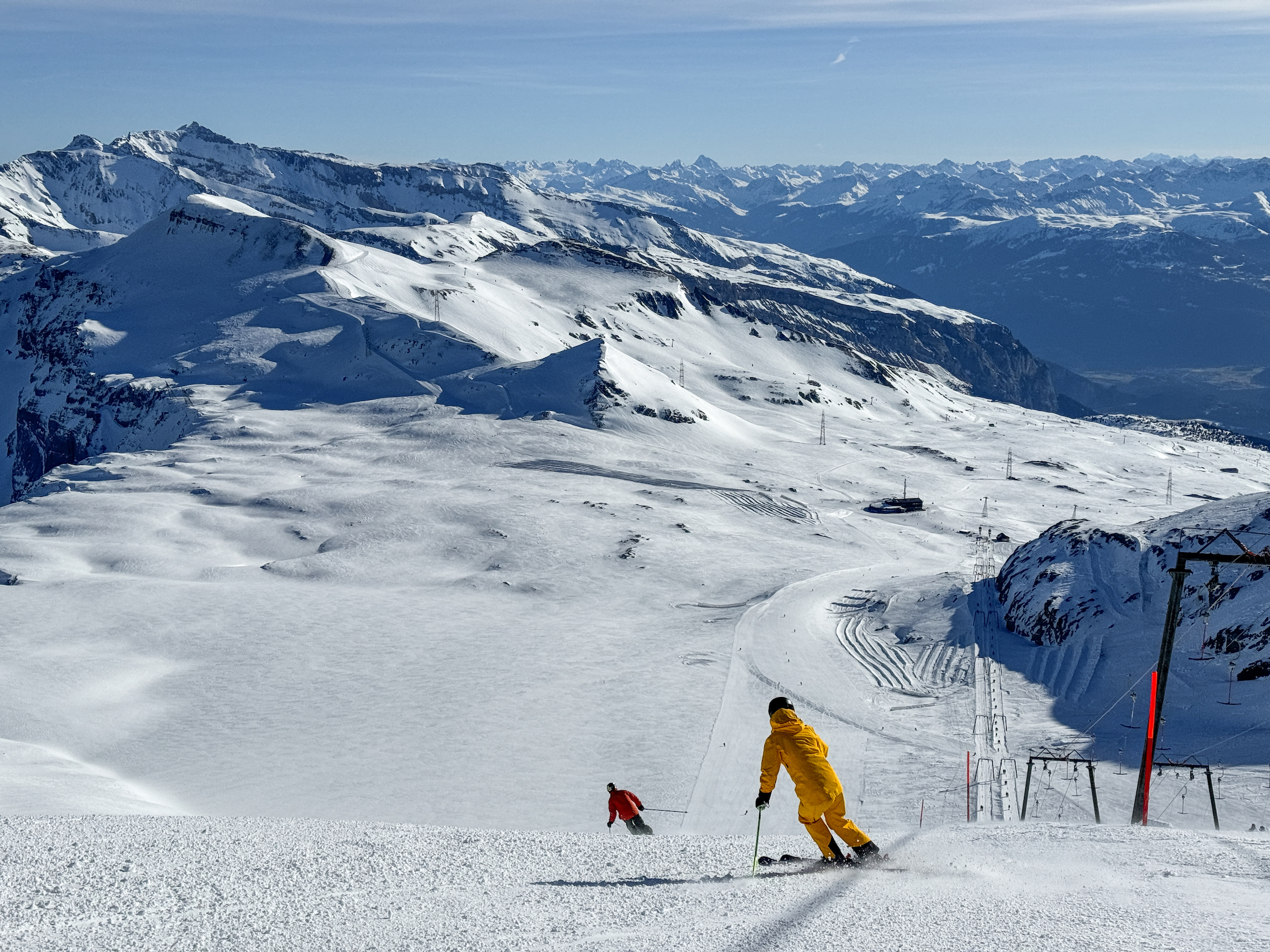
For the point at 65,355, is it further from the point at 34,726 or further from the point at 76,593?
the point at 34,726

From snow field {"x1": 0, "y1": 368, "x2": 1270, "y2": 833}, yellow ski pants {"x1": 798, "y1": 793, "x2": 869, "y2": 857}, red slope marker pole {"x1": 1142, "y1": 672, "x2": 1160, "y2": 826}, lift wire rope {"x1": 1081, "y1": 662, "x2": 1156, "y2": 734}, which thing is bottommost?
snow field {"x1": 0, "y1": 368, "x2": 1270, "y2": 833}

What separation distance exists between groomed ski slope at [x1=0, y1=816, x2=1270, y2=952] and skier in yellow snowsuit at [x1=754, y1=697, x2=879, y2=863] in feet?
2.10

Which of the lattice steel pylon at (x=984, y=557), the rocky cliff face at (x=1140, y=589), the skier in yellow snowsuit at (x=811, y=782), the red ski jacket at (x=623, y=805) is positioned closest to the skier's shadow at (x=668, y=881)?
the skier in yellow snowsuit at (x=811, y=782)

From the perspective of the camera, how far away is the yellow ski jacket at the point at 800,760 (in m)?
15.3

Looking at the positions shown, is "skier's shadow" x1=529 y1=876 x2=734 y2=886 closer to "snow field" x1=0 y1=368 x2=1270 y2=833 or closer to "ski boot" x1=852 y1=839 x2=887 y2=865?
"ski boot" x1=852 y1=839 x2=887 y2=865

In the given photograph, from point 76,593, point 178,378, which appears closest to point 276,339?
point 178,378

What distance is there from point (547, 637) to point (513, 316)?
135 m

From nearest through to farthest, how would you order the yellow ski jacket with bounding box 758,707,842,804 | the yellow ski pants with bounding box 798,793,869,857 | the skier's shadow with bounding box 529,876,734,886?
the skier's shadow with bounding box 529,876,734,886
the yellow ski jacket with bounding box 758,707,842,804
the yellow ski pants with bounding box 798,793,869,857

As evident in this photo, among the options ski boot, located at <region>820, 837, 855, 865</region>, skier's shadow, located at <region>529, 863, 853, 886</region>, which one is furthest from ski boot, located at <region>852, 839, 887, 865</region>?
skier's shadow, located at <region>529, 863, 853, 886</region>

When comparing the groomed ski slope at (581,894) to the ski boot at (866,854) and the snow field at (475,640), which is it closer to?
the ski boot at (866,854)

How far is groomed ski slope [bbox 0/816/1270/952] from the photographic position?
12047 mm

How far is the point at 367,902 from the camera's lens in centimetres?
1338

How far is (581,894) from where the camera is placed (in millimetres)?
13961

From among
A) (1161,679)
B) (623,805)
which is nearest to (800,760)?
(623,805)
